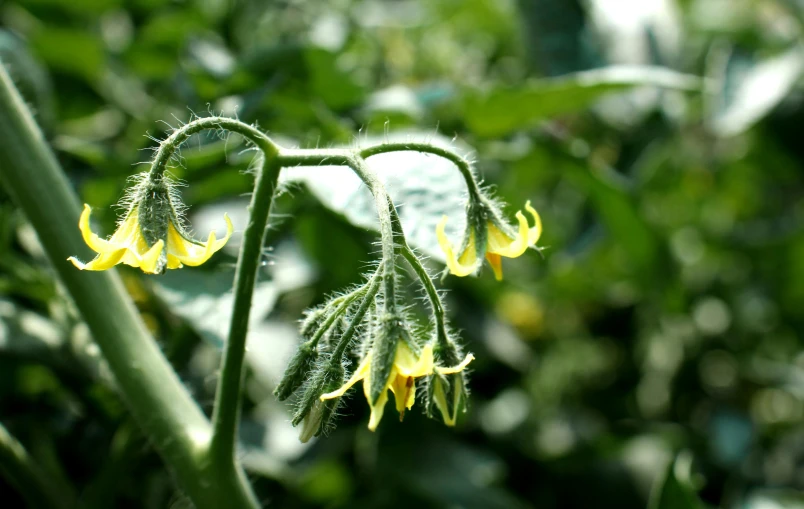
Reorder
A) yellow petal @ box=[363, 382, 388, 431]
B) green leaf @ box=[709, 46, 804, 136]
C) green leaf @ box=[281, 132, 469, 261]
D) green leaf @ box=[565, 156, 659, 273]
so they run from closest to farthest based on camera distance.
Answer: yellow petal @ box=[363, 382, 388, 431], green leaf @ box=[281, 132, 469, 261], green leaf @ box=[565, 156, 659, 273], green leaf @ box=[709, 46, 804, 136]

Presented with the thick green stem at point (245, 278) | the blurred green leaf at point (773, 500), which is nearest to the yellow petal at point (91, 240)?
the thick green stem at point (245, 278)

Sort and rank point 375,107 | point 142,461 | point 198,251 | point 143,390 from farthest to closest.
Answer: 1. point 375,107
2. point 142,461
3. point 143,390
4. point 198,251

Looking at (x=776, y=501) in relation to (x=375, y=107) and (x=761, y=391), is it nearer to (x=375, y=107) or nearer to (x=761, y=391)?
(x=761, y=391)

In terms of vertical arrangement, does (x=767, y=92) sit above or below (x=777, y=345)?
above

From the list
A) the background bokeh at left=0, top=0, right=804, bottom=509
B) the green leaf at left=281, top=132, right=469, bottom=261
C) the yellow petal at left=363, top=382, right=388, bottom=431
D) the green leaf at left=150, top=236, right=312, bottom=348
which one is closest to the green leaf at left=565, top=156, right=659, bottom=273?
the background bokeh at left=0, top=0, right=804, bottom=509

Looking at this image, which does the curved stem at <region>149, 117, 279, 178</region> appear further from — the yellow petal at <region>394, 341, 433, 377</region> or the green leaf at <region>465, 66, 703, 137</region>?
the green leaf at <region>465, 66, 703, 137</region>

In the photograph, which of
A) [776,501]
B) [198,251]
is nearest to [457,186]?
[198,251]

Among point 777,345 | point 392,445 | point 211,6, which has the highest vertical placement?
point 211,6
